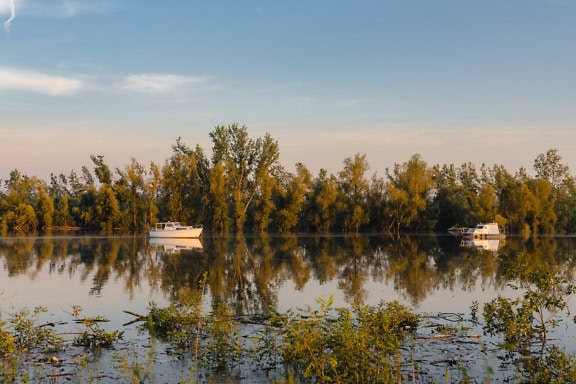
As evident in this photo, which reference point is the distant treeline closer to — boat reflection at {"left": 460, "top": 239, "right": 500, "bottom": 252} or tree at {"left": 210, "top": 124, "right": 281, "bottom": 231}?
tree at {"left": 210, "top": 124, "right": 281, "bottom": 231}

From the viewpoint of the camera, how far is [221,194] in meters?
89.2

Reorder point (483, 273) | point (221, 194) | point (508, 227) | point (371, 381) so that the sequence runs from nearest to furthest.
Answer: point (371, 381) → point (483, 273) → point (221, 194) → point (508, 227)

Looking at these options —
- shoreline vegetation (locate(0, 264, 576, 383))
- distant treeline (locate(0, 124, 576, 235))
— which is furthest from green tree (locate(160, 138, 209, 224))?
shoreline vegetation (locate(0, 264, 576, 383))

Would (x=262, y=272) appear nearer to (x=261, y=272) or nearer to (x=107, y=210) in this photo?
(x=261, y=272)

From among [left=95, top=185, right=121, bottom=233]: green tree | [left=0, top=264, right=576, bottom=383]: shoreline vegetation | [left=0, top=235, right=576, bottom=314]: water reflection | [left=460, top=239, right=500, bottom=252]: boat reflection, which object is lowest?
[left=460, top=239, right=500, bottom=252]: boat reflection

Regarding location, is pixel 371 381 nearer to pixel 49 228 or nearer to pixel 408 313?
pixel 408 313

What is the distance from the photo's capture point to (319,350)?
978 centimetres

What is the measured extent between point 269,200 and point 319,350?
271 feet

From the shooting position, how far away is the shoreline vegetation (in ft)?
32.0

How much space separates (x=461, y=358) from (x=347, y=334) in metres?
3.83

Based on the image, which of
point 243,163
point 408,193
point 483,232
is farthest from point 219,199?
point 483,232

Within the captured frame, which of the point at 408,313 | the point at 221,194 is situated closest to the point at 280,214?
the point at 221,194

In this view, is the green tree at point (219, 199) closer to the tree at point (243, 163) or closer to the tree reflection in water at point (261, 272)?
the tree at point (243, 163)

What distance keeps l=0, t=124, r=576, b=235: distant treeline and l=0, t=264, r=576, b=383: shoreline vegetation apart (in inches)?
2947
